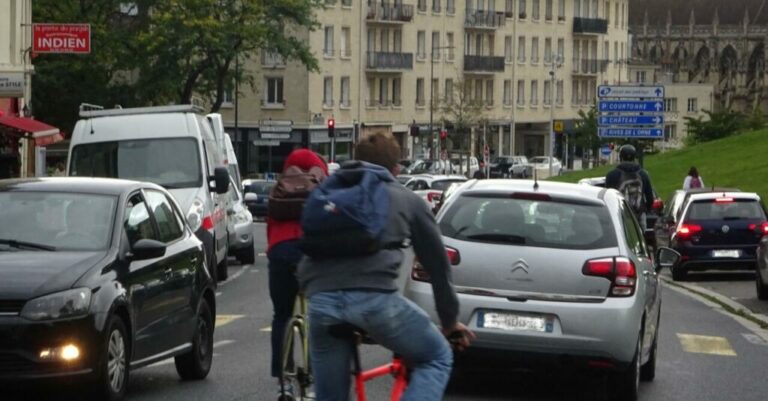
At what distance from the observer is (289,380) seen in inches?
386

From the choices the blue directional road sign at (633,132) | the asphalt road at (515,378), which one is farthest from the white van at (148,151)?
the blue directional road sign at (633,132)

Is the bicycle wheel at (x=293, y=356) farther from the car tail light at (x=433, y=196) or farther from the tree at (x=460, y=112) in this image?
the tree at (x=460, y=112)

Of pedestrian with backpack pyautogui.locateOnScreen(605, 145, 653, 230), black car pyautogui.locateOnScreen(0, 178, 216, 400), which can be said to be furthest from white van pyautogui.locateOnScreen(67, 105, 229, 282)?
black car pyautogui.locateOnScreen(0, 178, 216, 400)

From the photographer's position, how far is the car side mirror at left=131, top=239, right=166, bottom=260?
11.5 m

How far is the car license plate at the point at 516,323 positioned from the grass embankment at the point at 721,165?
41.4m

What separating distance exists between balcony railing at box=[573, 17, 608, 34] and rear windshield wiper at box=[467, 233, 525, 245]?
109m

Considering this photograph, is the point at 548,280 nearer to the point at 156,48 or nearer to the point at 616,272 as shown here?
the point at 616,272

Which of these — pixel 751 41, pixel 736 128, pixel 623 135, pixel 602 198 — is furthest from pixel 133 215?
pixel 751 41

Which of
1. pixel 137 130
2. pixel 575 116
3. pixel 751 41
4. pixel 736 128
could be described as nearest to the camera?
pixel 137 130

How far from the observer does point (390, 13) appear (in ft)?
320

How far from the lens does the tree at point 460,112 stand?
10035 centimetres

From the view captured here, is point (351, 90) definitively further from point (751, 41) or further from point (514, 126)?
point (751, 41)

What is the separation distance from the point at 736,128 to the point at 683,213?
61.9 metres

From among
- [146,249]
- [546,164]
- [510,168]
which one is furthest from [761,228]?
[546,164]
